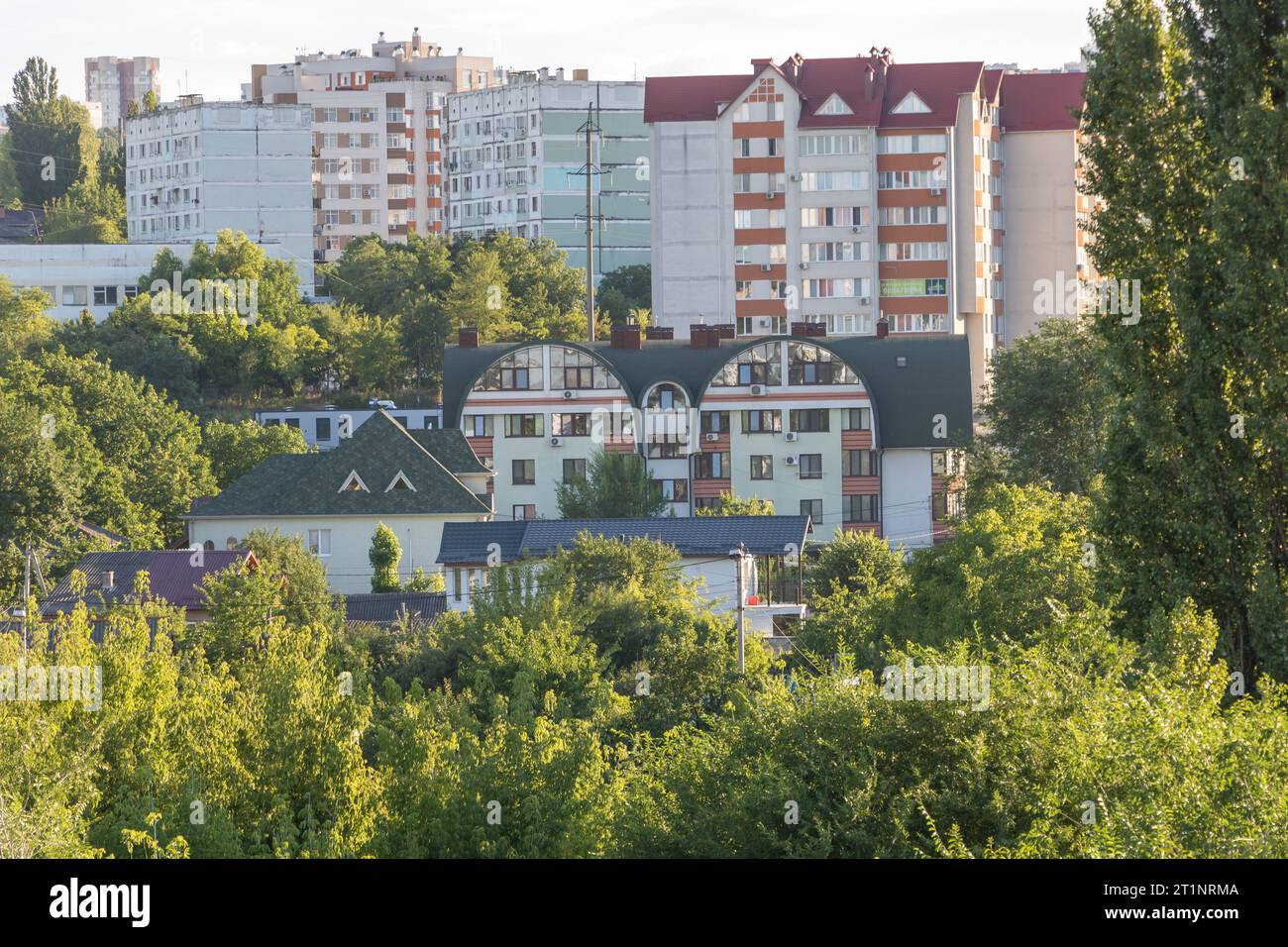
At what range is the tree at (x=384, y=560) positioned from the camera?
66.9 meters

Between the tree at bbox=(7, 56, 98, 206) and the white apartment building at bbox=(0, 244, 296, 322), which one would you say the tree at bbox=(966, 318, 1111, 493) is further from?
the tree at bbox=(7, 56, 98, 206)

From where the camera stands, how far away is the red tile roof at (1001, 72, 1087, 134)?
351ft

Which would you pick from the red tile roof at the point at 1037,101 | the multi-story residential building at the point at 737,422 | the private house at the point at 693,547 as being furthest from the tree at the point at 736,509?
the red tile roof at the point at 1037,101

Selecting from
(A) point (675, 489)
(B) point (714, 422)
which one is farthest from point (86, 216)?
(B) point (714, 422)

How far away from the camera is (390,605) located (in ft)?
198

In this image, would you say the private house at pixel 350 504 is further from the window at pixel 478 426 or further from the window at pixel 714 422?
the window at pixel 714 422

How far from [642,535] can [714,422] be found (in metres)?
24.5

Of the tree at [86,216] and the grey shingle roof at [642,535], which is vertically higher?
the tree at [86,216]

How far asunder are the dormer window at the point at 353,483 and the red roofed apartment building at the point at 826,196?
113 feet

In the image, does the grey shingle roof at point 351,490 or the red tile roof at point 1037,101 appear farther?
the red tile roof at point 1037,101

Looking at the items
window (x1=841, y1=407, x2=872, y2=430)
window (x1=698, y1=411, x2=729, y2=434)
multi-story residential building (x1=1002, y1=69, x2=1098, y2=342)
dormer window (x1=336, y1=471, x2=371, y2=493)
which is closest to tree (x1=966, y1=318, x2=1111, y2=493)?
window (x1=841, y1=407, x2=872, y2=430)
